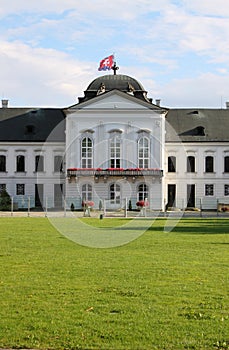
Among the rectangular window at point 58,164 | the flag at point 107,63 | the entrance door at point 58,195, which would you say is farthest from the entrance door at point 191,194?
the flag at point 107,63

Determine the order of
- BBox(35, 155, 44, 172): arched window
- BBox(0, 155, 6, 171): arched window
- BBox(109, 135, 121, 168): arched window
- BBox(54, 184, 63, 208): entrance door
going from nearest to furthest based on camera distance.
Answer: BBox(109, 135, 121, 168): arched window
BBox(54, 184, 63, 208): entrance door
BBox(0, 155, 6, 171): arched window
BBox(35, 155, 44, 172): arched window

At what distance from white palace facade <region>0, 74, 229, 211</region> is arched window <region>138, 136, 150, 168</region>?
8 cm

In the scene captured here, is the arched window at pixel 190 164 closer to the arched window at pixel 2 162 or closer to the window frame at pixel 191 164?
the window frame at pixel 191 164

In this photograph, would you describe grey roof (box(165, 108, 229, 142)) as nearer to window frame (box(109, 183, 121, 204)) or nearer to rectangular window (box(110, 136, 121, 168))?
rectangular window (box(110, 136, 121, 168))

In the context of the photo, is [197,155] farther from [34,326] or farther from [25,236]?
[34,326]

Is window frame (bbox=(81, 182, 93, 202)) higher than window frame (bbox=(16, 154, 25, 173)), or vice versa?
window frame (bbox=(16, 154, 25, 173))

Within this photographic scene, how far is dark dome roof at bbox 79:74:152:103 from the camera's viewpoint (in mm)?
55506

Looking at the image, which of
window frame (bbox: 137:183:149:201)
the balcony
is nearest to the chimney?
the balcony

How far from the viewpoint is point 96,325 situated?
8.59 m

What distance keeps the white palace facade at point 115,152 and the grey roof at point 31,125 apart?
0.09 metres

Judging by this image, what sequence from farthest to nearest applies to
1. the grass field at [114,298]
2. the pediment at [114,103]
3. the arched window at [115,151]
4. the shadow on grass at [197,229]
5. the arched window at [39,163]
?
the arched window at [39,163] < the arched window at [115,151] < the pediment at [114,103] < the shadow on grass at [197,229] < the grass field at [114,298]

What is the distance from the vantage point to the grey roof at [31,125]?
58.0 meters

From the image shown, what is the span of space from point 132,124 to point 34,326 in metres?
45.6

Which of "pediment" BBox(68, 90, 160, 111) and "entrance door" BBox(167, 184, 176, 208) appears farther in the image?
"entrance door" BBox(167, 184, 176, 208)
